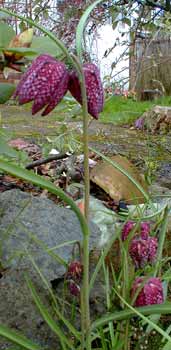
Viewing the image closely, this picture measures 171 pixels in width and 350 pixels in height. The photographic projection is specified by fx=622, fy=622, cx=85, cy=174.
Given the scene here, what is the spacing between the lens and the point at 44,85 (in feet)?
1.66

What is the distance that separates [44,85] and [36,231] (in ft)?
1.69

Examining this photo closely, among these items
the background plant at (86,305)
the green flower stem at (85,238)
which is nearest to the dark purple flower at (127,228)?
the background plant at (86,305)

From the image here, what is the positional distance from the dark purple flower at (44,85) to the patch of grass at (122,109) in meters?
2.76

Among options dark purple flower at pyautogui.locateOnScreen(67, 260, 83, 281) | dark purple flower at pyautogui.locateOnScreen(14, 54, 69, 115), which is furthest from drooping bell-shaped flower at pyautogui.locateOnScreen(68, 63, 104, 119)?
dark purple flower at pyautogui.locateOnScreen(67, 260, 83, 281)

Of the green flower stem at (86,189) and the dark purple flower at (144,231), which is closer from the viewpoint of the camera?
the green flower stem at (86,189)

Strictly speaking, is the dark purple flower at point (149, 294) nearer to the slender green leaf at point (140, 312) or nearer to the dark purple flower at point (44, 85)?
the slender green leaf at point (140, 312)

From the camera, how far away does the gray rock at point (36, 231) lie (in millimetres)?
901

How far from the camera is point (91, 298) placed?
85 cm

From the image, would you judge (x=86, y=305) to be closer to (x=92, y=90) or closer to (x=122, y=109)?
(x=92, y=90)

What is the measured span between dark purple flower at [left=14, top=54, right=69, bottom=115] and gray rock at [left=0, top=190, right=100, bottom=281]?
380mm

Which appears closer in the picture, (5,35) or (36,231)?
(5,35)

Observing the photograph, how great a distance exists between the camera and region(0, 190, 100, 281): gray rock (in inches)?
35.5

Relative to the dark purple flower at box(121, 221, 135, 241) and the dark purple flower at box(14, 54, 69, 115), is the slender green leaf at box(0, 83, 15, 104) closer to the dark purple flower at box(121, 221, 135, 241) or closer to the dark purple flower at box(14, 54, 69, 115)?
the dark purple flower at box(14, 54, 69, 115)

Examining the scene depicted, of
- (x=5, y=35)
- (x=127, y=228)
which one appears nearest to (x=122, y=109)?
(x=127, y=228)
